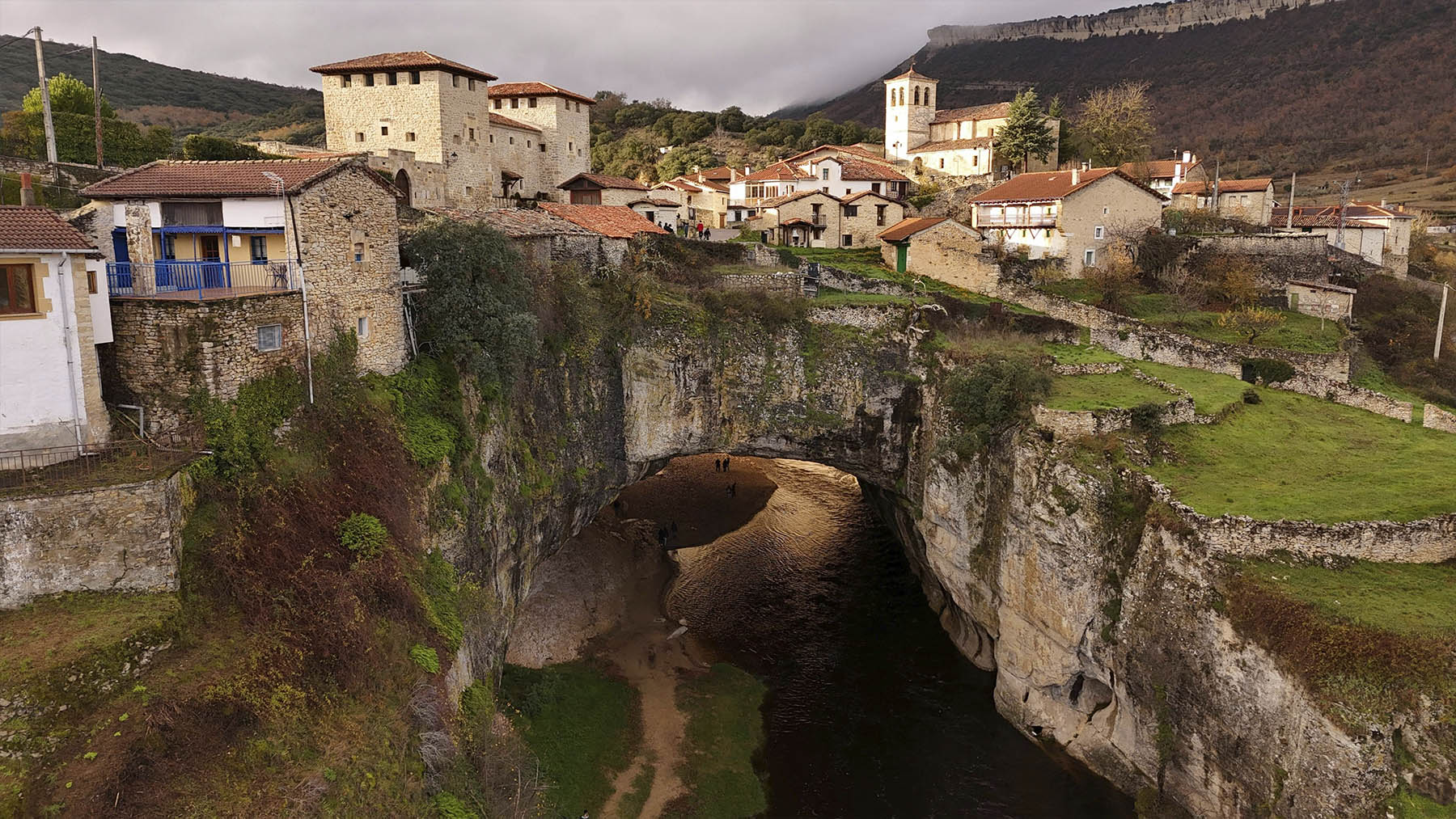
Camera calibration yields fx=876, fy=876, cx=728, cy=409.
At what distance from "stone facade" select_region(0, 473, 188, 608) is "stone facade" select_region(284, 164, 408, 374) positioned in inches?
244

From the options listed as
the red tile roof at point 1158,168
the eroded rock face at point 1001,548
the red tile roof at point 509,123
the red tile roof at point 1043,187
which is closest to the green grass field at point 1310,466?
the eroded rock face at point 1001,548

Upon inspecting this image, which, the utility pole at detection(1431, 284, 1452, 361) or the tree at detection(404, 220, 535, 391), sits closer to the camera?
the tree at detection(404, 220, 535, 391)

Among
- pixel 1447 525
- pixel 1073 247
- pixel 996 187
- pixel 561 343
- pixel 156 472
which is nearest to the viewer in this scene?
pixel 156 472

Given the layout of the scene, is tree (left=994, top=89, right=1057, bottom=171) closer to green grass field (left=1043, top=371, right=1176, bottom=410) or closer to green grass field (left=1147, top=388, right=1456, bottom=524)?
green grass field (left=1043, top=371, right=1176, bottom=410)

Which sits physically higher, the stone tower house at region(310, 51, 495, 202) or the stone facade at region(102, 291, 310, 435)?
the stone tower house at region(310, 51, 495, 202)

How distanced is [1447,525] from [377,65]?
41.0m

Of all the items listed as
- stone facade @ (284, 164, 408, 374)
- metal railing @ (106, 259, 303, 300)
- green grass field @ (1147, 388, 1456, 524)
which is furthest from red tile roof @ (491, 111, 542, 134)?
green grass field @ (1147, 388, 1456, 524)

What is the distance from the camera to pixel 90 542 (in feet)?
48.7

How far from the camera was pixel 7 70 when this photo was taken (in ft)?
254

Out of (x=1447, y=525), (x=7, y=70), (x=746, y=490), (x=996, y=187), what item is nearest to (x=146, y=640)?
(x=1447, y=525)

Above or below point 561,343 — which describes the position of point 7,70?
above

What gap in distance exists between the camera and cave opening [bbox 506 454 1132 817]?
26.1 meters

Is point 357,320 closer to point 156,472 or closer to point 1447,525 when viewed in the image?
point 156,472

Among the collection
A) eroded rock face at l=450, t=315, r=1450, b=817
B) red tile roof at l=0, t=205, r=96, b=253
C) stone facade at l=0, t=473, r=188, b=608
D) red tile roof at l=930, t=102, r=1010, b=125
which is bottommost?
eroded rock face at l=450, t=315, r=1450, b=817
